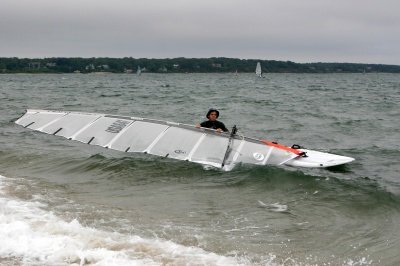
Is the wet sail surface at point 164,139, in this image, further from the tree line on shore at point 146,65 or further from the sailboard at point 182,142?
the tree line on shore at point 146,65

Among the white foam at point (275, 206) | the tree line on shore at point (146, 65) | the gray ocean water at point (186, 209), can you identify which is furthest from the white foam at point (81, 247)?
the tree line on shore at point (146, 65)

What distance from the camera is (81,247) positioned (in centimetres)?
616

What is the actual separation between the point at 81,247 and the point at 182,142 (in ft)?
22.5

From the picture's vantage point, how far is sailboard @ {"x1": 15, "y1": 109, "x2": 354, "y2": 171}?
38.9 feet

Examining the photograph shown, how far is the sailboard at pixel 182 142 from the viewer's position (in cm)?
1187

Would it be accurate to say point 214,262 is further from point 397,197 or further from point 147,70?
point 147,70

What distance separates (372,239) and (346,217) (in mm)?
1177

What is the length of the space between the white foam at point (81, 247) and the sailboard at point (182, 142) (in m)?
5.37

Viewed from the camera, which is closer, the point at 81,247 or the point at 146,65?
the point at 81,247

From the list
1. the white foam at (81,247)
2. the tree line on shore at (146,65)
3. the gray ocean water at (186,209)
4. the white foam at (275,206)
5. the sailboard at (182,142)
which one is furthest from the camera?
the tree line on shore at (146,65)

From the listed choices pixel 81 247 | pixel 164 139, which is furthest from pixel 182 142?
pixel 81 247

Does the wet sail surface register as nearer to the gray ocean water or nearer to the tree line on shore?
the gray ocean water

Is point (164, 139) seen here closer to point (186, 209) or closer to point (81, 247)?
point (186, 209)

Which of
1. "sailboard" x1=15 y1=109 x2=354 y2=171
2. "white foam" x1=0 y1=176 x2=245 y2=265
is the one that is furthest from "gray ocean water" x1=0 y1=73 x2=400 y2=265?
"sailboard" x1=15 y1=109 x2=354 y2=171
